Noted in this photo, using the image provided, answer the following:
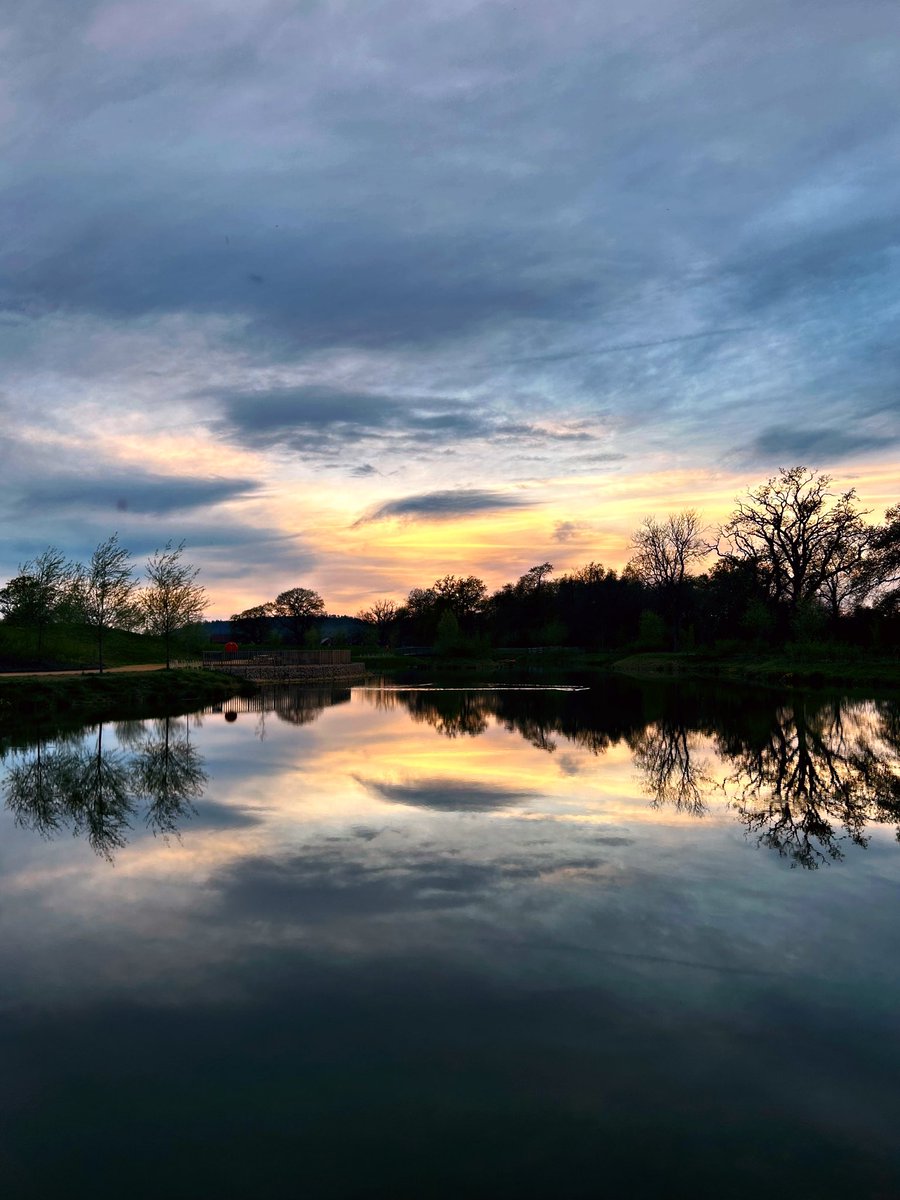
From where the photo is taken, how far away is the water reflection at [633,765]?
1310 cm

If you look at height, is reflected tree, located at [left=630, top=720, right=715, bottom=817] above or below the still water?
above

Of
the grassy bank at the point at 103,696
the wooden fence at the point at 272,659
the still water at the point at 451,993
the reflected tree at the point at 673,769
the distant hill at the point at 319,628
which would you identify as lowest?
the still water at the point at 451,993

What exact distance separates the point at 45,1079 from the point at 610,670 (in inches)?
2942

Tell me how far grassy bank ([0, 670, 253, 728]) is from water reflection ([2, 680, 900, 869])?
3.45 metres

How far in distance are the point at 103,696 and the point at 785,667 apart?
133 feet

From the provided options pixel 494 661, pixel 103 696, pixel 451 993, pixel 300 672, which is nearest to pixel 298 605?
pixel 494 661

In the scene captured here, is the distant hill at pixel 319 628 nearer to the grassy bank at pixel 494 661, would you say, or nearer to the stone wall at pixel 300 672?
the grassy bank at pixel 494 661

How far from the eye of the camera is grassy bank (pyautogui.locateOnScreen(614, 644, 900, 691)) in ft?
151

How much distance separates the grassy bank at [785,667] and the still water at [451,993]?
3360cm

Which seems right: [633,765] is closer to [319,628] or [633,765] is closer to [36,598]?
[36,598]

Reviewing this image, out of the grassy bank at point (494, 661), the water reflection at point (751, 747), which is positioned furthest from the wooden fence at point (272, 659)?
the water reflection at point (751, 747)

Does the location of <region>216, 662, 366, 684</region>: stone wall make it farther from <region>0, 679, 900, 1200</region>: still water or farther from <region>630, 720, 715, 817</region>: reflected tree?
<region>0, 679, 900, 1200</region>: still water

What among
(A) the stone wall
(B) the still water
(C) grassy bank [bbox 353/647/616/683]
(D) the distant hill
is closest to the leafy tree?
(D) the distant hill

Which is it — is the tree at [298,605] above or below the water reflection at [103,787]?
above
